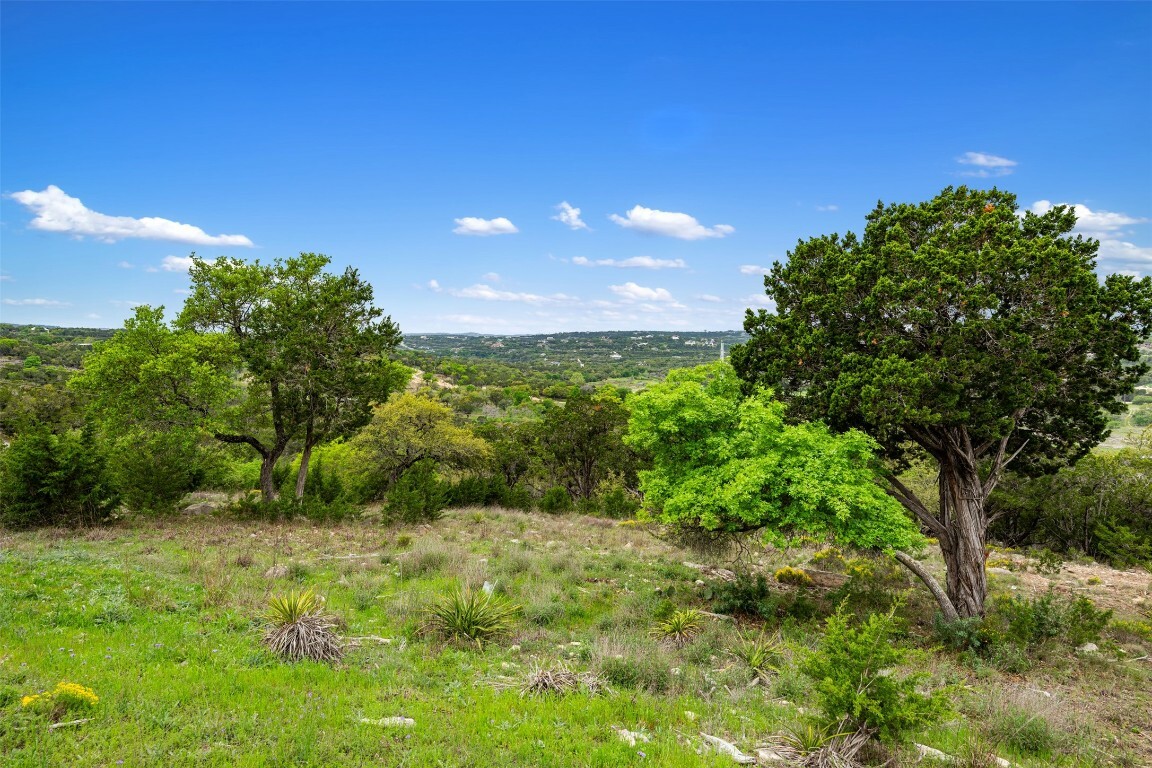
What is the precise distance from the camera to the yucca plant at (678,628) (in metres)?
9.84

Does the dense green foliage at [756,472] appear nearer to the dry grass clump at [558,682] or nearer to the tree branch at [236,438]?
the dry grass clump at [558,682]

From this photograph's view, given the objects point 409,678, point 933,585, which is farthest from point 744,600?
point 409,678

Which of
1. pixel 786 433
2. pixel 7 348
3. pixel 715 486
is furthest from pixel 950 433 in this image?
pixel 7 348

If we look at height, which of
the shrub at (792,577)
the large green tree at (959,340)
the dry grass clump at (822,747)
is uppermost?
the large green tree at (959,340)

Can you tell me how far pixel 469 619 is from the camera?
895 cm

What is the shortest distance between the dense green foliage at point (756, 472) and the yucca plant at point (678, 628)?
70.4 inches

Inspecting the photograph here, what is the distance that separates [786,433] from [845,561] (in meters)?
10.6

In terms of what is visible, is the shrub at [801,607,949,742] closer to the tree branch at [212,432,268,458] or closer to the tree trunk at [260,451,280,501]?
the tree branch at [212,432,268,458]

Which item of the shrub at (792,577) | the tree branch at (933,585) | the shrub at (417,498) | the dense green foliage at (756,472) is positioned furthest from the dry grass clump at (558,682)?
the shrub at (417,498)

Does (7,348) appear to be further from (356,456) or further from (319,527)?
(319,527)

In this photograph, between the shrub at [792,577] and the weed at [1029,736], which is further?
the shrub at [792,577]

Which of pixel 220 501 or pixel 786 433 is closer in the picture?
pixel 786 433

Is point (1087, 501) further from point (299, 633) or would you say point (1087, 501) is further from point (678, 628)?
point (299, 633)

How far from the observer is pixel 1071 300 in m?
10.6
